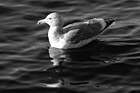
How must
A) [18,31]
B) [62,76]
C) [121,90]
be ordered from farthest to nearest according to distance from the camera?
[18,31]
[62,76]
[121,90]

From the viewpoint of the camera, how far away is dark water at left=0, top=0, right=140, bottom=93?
10609 mm

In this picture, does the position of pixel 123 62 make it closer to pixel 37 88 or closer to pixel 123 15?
pixel 37 88

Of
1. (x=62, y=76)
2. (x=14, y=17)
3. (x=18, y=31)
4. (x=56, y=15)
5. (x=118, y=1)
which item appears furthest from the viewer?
(x=118, y=1)

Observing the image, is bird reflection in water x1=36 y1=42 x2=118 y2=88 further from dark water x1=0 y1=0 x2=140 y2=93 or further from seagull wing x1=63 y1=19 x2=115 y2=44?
seagull wing x1=63 y1=19 x2=115 y2=44

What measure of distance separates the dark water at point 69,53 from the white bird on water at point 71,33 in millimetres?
218

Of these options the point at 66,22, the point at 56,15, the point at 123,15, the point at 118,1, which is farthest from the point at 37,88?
the point at 118,1

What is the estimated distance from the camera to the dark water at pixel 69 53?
10.6 metres

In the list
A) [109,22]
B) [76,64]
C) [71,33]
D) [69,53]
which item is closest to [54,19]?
[71,33]

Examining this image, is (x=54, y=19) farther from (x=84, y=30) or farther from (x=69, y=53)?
(x=69, y=53)

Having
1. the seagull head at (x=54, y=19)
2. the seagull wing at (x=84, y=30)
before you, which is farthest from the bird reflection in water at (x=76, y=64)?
the seagull head at (x=54, y=19)

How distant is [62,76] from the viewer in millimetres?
11070

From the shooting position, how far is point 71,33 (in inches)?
505

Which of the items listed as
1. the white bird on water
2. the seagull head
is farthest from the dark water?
the seagull head

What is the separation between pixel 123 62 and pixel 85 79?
142cm
